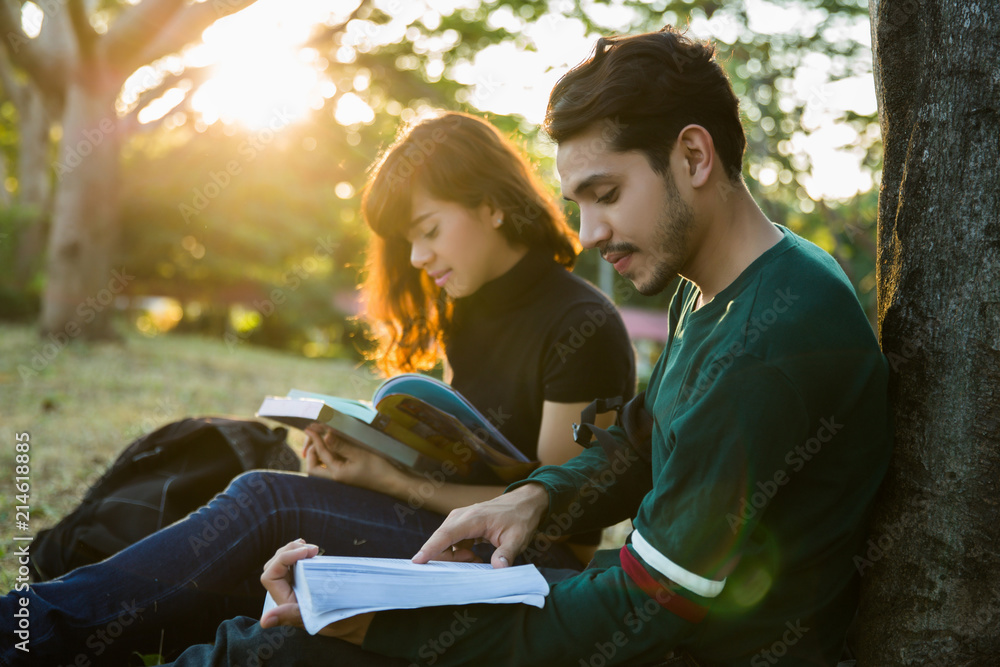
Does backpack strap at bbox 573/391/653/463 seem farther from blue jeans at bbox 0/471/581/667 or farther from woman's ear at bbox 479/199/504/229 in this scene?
woman's ear at bbox 479/199/504/229

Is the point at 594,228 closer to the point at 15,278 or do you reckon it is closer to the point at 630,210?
the point at 630,210

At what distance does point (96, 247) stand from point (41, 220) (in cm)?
411

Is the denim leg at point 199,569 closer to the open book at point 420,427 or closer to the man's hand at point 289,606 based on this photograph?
the open book at point 420,427

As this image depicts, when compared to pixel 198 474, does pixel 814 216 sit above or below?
below

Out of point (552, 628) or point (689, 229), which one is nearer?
point (552, 628)

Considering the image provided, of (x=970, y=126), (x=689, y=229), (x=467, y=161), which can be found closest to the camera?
(x=970, y=126)

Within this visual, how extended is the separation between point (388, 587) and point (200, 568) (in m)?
0.84

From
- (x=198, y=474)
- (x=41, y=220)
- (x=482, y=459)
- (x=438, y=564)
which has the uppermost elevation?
(x=438, y=564)

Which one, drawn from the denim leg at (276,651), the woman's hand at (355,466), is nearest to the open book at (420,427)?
the woman's hand at (355,466)

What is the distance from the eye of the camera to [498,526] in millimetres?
1568

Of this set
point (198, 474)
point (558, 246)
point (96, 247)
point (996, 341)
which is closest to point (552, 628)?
point (996, 341)

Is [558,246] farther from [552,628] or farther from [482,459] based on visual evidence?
[552,628]

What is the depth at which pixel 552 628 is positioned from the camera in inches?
50.5

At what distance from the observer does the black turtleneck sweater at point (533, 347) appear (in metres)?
2.20
